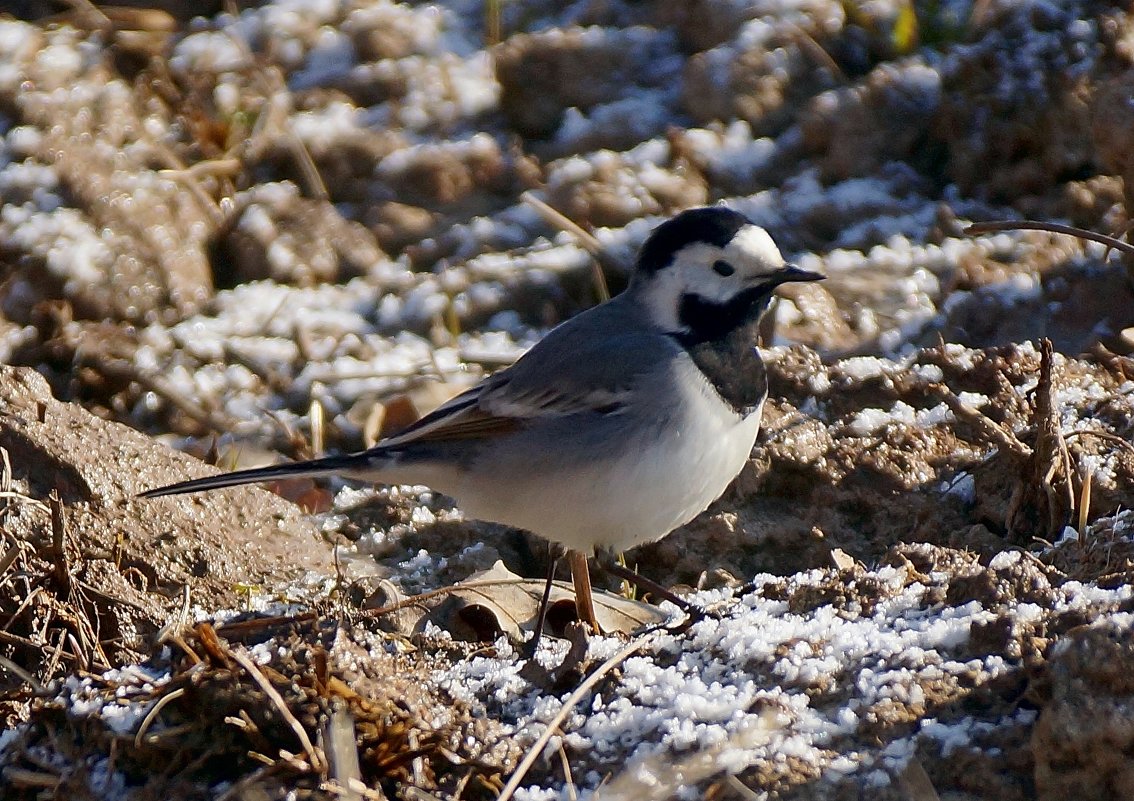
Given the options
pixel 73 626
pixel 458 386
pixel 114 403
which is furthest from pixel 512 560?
pixel 114 403

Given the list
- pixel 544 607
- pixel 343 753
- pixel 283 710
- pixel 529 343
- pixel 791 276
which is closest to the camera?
pixel 343 753

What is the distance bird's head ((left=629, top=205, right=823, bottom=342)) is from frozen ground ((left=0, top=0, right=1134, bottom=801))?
706 mm

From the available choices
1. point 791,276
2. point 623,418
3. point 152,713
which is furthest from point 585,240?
point 152,713

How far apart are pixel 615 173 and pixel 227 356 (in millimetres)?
2189

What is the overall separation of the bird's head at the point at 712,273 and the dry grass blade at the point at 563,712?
1.59 metres

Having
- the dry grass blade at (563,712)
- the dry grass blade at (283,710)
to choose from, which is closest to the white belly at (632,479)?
the dry grass blade at (563,712)

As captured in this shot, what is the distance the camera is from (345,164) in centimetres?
809

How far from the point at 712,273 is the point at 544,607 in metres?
1.35

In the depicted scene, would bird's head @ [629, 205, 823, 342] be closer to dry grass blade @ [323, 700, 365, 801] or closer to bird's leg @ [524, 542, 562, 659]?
bird's leg @ [524, 542, 562, 659]

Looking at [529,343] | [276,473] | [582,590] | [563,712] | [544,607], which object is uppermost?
[563,712]

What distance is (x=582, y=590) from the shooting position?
17.0 ft

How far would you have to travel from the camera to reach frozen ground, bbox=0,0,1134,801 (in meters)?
3.57

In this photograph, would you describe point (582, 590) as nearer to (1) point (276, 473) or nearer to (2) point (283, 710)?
(1) point (276, 473)

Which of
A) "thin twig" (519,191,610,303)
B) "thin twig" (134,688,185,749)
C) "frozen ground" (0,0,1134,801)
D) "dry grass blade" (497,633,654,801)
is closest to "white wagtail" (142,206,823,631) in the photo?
"frozen ground" (0,0,1134,801)
